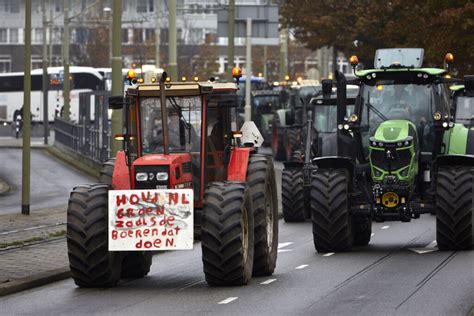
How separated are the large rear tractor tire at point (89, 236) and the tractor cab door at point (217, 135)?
1.59m

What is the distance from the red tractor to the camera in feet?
61.4

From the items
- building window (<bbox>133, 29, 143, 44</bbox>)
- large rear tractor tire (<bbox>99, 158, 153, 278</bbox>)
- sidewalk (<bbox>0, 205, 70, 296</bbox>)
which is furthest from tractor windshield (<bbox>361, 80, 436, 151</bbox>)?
building window (<bbox>133, 29, 143, 44</bbox>)

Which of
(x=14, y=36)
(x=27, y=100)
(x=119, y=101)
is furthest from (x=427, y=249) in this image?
(x=14, y=36)

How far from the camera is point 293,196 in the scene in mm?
32000

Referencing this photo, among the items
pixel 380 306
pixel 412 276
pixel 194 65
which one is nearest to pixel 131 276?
pixel 412 276

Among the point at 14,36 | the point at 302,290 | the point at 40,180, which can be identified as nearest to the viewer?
the point at 302,290

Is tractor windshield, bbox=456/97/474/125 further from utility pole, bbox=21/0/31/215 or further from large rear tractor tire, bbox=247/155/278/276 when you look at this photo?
large rear tractor tire, bbox=247/155/278/276

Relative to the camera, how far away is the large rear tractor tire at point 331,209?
2391cm

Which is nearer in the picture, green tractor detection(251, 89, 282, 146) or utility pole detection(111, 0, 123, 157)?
utility pole detection(111, 0, 123, 157)

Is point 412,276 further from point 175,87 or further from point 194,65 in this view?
point 194,65

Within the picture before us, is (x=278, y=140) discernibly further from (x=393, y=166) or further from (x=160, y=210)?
(x=160, y=210)

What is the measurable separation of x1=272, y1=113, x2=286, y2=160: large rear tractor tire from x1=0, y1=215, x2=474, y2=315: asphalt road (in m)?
35.2

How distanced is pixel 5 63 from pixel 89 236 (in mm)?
124593

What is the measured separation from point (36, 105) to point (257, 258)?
76.1 m
